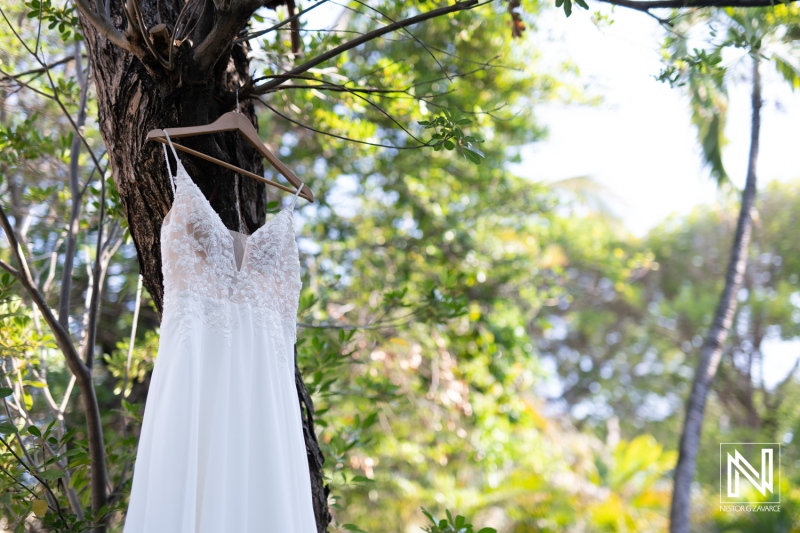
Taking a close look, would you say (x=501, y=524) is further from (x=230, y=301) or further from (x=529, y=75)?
(x=230, y=301)

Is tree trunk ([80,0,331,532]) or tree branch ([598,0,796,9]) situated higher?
tree branch ([598,0,796,9])

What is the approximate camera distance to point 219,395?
1.45 meters

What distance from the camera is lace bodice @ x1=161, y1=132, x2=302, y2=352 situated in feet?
4.90

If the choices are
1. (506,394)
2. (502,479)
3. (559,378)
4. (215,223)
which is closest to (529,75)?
(506,394)

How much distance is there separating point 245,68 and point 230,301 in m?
0.71

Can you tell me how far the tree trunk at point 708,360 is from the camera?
4.92m

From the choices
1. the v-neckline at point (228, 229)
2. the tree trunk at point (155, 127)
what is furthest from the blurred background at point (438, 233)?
the v-neckline at point (228, 229)

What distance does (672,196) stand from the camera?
12.7 m

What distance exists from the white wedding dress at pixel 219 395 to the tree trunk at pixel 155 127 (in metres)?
0.10
